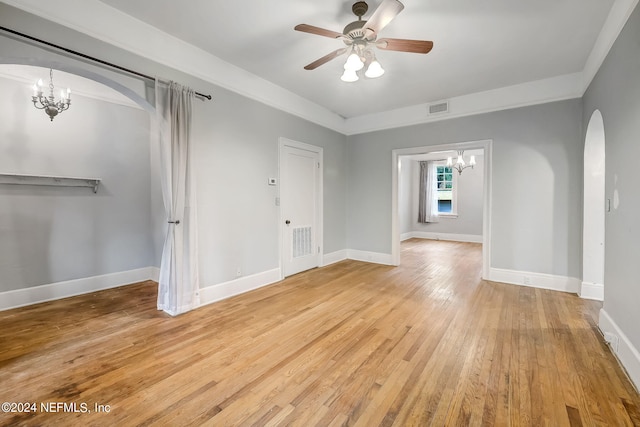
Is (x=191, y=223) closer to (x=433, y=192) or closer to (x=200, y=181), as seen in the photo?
(x=200, y=181)

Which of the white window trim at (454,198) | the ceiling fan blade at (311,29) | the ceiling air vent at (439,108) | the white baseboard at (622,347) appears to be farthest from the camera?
the white window trim at (454,198)

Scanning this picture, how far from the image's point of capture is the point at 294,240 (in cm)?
468

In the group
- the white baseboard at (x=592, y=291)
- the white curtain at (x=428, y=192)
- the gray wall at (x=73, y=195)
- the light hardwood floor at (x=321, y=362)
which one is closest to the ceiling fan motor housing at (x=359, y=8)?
the light hardwood floor at (x=321, y=362)

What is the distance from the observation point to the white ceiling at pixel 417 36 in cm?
243

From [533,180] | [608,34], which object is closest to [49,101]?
[608,34]

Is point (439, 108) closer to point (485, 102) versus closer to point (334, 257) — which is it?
point (485, 102)

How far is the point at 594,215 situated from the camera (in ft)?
11.5

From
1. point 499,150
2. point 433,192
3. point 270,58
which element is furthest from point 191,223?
point 433,192

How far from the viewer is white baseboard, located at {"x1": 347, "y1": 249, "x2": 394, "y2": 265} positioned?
539cm

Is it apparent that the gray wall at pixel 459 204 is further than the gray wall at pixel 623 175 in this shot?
Yes

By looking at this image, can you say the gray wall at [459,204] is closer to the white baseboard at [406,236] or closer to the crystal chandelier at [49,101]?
the white baseboard at [406,236]

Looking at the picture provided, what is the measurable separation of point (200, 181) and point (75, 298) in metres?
2.33

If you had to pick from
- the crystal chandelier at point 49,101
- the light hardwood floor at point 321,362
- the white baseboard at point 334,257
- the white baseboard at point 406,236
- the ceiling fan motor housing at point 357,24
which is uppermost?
the ceiling fan motor housing at point 357,24

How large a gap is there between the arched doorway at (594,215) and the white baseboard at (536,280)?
0.19m
